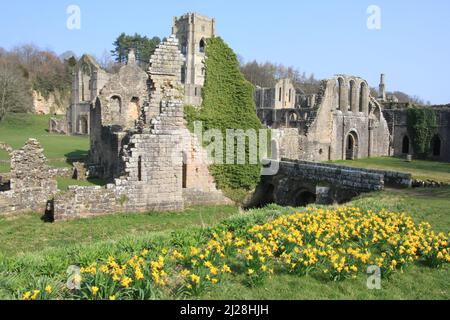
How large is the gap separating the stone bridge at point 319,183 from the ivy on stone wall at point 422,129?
27155 millimetres

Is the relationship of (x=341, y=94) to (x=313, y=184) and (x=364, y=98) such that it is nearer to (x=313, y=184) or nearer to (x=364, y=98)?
(x=364, y=98)

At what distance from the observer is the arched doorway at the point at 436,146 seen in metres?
41.8

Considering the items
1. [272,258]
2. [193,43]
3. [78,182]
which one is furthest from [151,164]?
[193,43]

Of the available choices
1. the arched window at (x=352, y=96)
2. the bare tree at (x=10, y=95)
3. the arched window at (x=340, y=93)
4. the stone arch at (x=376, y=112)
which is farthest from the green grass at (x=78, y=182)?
the bare tree at (x=10, y=95)

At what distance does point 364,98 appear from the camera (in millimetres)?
39000

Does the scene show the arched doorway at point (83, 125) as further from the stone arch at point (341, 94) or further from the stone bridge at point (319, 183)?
the stone bridge at point (319, 183)

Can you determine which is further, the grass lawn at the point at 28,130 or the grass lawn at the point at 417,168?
the grass lawn at the point at 28,130

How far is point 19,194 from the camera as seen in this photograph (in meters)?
14.9

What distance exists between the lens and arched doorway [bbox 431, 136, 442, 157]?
4178cm

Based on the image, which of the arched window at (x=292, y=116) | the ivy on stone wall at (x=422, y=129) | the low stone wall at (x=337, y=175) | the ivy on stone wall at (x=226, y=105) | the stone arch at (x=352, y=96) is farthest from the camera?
the arched window at (x=292, y=116)
